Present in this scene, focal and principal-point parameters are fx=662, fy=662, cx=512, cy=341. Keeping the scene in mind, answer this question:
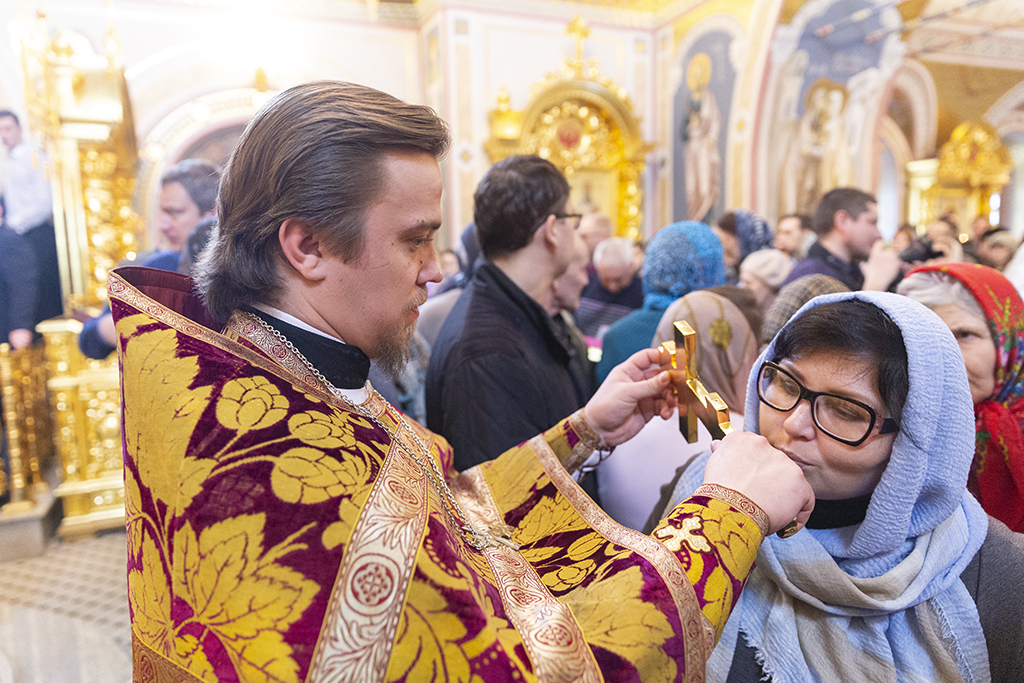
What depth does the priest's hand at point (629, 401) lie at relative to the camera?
147cm

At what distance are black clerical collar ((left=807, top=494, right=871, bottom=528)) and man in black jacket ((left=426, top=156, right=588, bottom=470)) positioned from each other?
0.83m

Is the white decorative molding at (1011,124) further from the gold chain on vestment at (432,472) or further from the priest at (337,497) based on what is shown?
the gold chain on vestment at (432,472)

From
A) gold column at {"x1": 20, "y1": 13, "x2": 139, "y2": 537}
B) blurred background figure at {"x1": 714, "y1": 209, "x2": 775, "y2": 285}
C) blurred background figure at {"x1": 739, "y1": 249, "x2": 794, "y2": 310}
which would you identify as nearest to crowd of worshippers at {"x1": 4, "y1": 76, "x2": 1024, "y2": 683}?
blurred background figure at {"x1": 739, "y1": 249, "x2": 794, "y2": 310}

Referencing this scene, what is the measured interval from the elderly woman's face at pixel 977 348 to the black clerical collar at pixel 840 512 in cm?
71

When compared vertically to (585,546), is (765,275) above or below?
above

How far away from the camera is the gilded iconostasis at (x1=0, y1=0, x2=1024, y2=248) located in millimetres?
8531

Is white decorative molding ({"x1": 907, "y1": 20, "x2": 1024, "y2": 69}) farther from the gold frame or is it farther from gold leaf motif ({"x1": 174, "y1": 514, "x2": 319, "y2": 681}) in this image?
gold leaf motif ({"x1": 174, "y1": 514, "x2": 319, "y2": 681})

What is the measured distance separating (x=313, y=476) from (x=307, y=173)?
459 millimetres

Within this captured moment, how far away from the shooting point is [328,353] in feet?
3.58

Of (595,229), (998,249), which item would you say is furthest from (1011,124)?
(595,229)

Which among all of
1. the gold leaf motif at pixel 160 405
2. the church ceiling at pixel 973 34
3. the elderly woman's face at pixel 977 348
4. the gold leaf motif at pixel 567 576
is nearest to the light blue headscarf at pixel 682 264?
the elderly woman's face at pixel 977 348

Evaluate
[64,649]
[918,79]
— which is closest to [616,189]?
[918,79]

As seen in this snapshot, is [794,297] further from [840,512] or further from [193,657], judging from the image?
[193,657]

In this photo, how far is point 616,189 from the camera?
1079 cm
